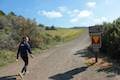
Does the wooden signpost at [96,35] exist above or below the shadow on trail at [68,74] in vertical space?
above

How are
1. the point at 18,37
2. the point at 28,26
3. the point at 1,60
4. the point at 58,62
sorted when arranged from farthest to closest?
the point at 28,26, the point at 18,37, the point at 1,60, the point at 58,62

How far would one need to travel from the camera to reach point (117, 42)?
771 inches

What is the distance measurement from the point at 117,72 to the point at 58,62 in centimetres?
480

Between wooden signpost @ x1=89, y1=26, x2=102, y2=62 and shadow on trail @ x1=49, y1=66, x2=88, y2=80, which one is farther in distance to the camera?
wooden signpost @ x1=89, y1=26, x2=102, y2=62

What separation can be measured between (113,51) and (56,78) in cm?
696

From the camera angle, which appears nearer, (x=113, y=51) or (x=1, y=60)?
(x=113, y=51)

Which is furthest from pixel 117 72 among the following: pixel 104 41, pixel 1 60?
pixel 1 60

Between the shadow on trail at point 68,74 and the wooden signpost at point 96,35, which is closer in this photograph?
the shadow on trail at point 68,74

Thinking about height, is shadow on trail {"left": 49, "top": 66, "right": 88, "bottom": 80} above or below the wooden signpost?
below

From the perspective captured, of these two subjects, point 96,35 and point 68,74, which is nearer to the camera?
point 68,74

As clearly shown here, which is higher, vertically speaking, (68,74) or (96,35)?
(96,35)

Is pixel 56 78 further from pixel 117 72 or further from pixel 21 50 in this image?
pixel 117 72

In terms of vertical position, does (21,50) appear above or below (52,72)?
above

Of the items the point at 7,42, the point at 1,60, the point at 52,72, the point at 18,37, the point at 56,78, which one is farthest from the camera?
the point at 18,37
